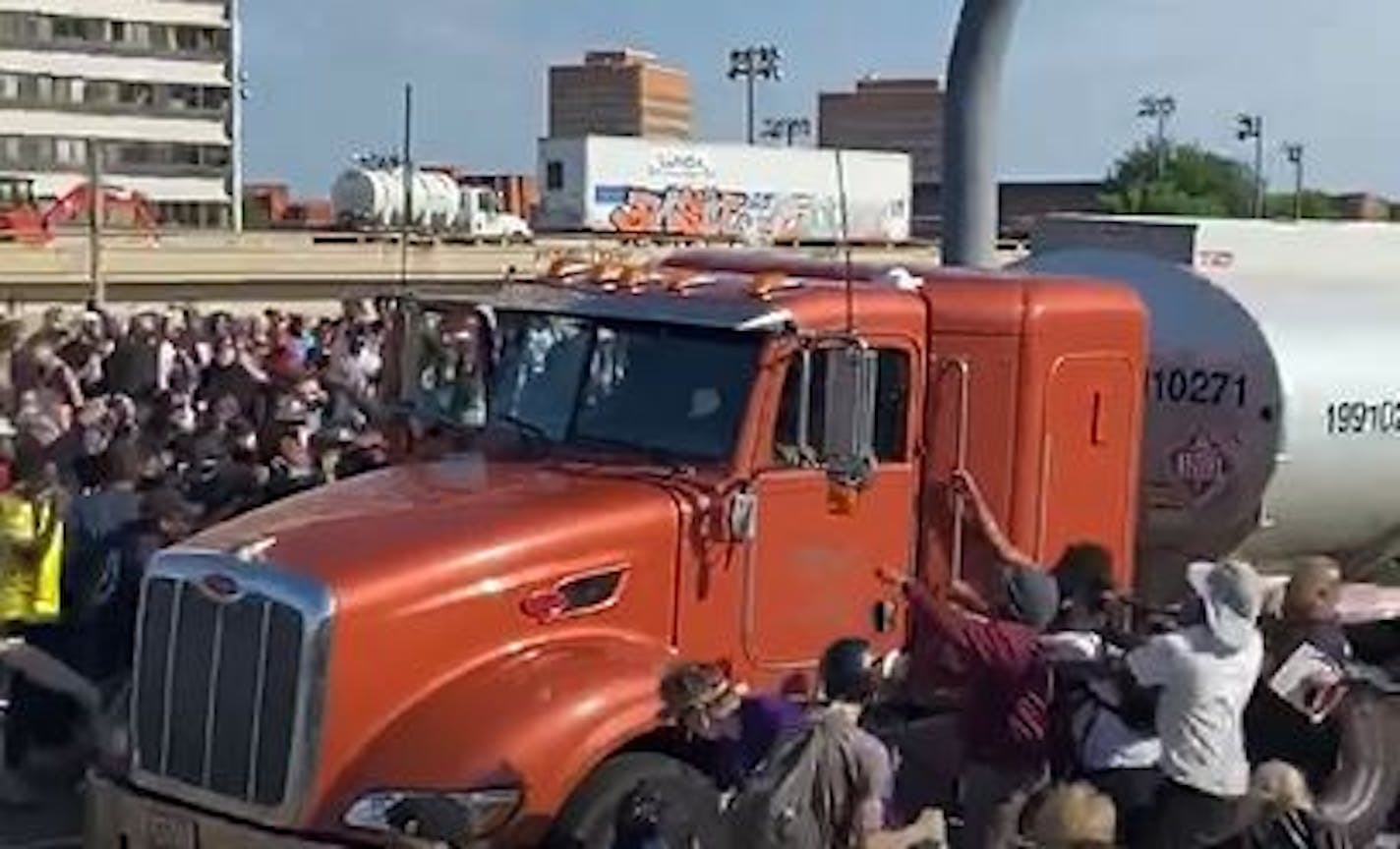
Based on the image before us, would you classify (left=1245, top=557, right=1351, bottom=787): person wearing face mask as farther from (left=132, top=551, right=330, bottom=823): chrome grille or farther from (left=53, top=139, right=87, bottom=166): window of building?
(left=53, top=139, right=87, bottom=166): window of building

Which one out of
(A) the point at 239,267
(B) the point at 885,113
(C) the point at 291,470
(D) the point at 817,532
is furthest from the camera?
(B) the point at 885,113

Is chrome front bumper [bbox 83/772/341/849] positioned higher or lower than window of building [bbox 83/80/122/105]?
lower

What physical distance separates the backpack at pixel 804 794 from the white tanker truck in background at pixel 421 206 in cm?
6701

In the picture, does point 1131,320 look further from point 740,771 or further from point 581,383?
point 740,771

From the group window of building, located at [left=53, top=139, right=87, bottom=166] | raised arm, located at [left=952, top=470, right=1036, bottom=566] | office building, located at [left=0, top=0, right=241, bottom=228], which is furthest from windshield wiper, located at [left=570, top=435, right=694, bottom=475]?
window of building, located at [left=53, top=139, right=87, bottom=166]

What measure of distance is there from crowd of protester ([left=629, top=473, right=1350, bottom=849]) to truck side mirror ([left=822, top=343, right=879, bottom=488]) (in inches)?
22.8

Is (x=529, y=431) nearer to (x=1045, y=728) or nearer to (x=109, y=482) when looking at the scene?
(x=1045, y=728)

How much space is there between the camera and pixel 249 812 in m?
8.07

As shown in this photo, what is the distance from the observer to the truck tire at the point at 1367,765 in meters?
9.45

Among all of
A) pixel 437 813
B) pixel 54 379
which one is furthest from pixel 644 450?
pixel 54 379

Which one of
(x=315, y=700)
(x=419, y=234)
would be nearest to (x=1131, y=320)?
(x=315, y=700)

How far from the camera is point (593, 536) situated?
336 inches

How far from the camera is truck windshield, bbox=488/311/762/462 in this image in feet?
29.7

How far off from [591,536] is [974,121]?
21.0ft
